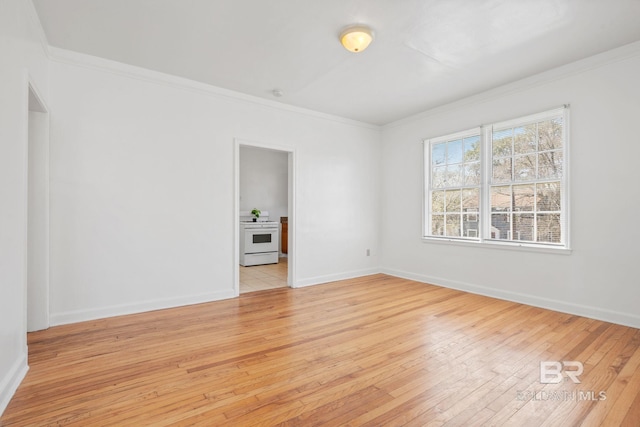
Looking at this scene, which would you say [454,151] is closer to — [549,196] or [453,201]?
[453,201]

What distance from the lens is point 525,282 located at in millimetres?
3766

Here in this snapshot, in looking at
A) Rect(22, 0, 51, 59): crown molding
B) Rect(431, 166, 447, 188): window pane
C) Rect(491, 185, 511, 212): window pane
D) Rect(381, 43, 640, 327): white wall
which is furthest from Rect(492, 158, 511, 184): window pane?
Rect(22, 0, 51, 59): crown molding

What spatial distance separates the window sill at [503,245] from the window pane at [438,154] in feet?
3.99

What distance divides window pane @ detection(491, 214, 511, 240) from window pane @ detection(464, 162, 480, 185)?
559 mm

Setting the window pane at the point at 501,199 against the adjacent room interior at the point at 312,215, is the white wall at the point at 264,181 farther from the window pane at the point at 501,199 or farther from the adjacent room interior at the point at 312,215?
the window pane at the point at 501,199

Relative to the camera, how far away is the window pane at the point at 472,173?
171 inches

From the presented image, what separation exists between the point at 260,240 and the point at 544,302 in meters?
5.06

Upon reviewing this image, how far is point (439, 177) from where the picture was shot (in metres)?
4.88

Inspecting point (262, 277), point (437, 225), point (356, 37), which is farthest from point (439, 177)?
point (262, 277)

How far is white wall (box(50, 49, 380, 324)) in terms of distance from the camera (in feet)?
10.2

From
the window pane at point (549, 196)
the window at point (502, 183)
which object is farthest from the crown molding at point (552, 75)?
the window pane at point (549, 196)

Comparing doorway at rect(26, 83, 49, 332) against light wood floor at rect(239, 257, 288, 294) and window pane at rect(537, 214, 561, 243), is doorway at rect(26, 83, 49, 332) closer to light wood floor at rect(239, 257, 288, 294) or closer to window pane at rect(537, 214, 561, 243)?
light wood floor at rect(239, 257, 288, 294)

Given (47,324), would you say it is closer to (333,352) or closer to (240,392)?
(240,392)

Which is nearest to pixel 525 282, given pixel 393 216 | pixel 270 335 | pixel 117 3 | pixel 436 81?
pixel 393 216
